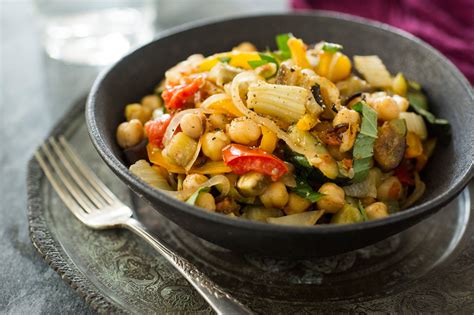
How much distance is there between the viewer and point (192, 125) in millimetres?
2611

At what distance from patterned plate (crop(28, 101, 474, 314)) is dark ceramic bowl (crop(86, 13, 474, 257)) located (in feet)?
0.76

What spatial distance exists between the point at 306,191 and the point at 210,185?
0.41 m

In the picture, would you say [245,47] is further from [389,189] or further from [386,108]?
[389,189]

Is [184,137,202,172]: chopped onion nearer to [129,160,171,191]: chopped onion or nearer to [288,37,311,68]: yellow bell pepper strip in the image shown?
[129,160,171,191]: chopped onion

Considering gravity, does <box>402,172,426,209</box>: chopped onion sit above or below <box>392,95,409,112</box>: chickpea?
below

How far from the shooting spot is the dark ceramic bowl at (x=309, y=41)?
2172 millimetres

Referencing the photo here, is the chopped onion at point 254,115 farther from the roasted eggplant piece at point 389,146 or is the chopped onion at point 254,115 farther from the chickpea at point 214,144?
the roasted eggplant piece at point 389,146

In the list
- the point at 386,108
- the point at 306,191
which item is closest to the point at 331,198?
the point at 306,191

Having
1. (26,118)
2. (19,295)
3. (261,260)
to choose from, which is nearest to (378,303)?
(261,260)

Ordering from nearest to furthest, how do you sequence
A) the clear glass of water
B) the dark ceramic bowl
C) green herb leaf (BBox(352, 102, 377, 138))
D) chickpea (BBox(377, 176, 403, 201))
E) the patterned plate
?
the dark ceramic bowl → the patterned plate → green herb leaf (BBox(352, 102, 377, 138)) → chickpea (BBox(377, 176, 403, 201)) → the clear glass of water

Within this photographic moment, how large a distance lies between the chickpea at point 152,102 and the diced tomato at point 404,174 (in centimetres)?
129

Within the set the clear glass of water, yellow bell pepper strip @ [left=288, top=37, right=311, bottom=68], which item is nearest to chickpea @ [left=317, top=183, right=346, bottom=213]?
yellow bell pepper strip @ [left=288, top=37, right=311, bottom=68]

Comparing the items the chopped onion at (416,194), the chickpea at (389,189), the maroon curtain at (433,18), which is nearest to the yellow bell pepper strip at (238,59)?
the chickpea at (389,189)

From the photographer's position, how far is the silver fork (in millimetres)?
2256
